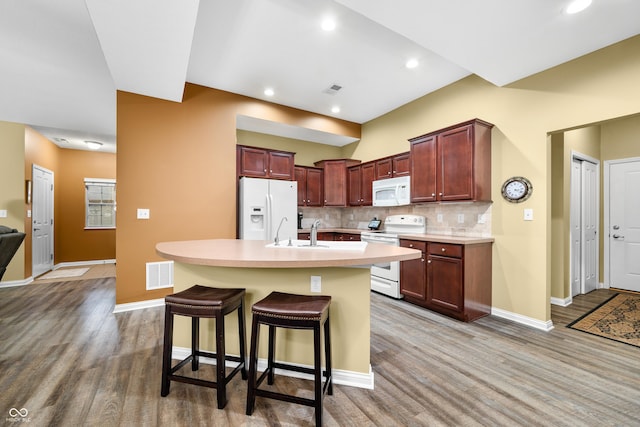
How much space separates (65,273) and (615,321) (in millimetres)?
8821

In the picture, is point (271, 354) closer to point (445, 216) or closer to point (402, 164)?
point (445, 216)

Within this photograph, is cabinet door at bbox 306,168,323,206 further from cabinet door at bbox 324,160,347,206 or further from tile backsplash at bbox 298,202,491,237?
tile backsplash at bbox 298,202,491,237

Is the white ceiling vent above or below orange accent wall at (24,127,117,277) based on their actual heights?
above

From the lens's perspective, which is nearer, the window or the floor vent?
the floor vent

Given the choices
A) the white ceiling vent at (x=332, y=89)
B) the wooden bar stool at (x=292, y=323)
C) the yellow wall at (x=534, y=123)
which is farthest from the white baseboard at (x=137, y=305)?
the yellow wall at (x=534, y=123)

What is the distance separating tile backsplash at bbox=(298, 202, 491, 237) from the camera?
3.54 metres

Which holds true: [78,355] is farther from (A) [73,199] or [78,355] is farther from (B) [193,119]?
(A) [73,199]

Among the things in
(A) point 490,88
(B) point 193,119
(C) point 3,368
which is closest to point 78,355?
(C) point 3,368

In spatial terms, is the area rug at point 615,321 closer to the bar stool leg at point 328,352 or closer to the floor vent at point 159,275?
the bar stool leg at point 328,352

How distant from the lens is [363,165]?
17.0ft

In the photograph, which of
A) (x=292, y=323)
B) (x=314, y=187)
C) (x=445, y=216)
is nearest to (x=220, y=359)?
(x=292, y=323)

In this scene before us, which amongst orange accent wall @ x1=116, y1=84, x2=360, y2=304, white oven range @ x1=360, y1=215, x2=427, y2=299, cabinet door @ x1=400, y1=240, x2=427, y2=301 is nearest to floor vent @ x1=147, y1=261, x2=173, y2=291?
orange accent wall @ x1=116, y1=84, x2=360, y2=304

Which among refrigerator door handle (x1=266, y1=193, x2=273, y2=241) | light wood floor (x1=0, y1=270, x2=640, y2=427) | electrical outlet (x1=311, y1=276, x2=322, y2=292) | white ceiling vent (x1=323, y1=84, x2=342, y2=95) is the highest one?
white ceiling vent (x1=323, y1=84, x2=342, y2=95)

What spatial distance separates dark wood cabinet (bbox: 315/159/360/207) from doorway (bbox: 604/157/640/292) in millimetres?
4069
